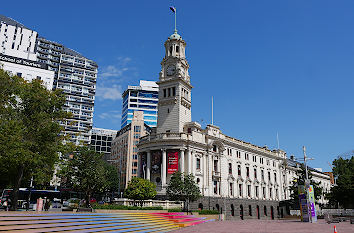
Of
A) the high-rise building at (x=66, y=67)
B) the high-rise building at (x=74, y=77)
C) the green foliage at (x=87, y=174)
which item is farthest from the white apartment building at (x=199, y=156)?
the high-rise building at (x=74, y=77)

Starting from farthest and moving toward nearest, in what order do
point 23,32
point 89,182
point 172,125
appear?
point 23,32 → point 172,125 → point 89,182

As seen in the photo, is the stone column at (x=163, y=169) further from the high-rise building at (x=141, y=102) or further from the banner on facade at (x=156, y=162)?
the high-rise building at (x=141, y=102)

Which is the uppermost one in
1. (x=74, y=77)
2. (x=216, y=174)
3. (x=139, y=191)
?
(x=74, y=77)

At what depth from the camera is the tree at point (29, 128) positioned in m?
27.1

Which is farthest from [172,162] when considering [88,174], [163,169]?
[88,174]

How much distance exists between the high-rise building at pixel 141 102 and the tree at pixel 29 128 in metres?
103

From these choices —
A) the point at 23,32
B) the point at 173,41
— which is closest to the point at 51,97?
the point at 173,41

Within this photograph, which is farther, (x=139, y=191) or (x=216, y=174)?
(x=216, y=174)

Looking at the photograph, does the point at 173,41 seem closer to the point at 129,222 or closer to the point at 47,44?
the point at 129,222

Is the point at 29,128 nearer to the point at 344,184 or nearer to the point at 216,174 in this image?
the point at 216,174

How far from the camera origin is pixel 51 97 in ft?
107

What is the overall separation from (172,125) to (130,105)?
82.0 meters

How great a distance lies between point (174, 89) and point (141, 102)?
79619 millimetres

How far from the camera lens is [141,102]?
140000mm
